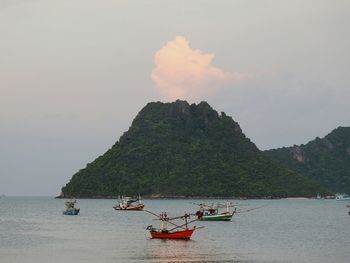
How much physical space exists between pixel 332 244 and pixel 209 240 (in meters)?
13.4

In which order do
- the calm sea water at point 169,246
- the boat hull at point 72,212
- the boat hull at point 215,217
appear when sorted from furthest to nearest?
the boat hull at point 72,212
the boat hull at point 215,217
the calm sea water at point 169,246

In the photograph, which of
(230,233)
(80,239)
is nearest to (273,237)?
(230,233)

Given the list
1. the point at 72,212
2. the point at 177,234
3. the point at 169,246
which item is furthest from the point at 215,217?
the point at 169,246

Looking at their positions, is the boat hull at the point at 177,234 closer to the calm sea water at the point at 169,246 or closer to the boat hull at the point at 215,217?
the calm sea water at the point at 169,246

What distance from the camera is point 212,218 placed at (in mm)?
116188

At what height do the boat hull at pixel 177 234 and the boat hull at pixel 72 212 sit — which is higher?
the boat hull at pixel 72 212

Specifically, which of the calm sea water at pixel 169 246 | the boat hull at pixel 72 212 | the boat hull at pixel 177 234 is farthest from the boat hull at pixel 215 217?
the boat hull at pixel 177 234

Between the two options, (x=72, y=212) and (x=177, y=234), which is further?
(x=72, y=212)

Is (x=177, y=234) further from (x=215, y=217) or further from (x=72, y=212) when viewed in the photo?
(x=72, y=212)

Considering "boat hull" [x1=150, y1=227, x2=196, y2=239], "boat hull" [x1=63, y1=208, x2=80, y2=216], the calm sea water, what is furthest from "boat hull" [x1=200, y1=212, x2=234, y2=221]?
"boat hull" [x1=150, y1=227, x2=196, y2=239]

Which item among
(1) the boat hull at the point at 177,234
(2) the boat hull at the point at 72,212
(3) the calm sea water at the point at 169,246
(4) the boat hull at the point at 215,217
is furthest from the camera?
(2) the boat hull at the point at 72,212

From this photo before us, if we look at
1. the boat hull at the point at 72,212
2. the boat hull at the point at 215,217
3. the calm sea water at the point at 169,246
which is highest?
the boat hull at the point at 72,212

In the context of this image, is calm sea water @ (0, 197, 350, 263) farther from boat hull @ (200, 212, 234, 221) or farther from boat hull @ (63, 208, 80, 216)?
boat hull @ (63, 208, 80, 216)

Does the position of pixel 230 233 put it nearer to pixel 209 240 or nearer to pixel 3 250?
pixel 209 240
